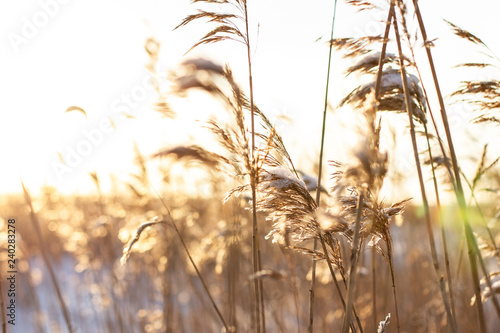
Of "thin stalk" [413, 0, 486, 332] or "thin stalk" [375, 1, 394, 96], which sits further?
"thin stalk" [413, 0, 486, 332]

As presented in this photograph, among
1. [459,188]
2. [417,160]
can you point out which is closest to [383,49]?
[417,160]

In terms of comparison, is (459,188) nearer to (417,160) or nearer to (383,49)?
(417,160)

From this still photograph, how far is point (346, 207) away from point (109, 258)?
2825mm

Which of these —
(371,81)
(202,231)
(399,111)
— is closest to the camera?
(371,81)

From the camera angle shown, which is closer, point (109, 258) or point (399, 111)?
point (399, 111)

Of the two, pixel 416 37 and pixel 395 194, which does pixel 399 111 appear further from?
pixel 395 194

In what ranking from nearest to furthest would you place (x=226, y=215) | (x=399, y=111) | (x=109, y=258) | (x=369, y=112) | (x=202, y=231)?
(x=369, y=112)
(x=399, y=111)
(x=226, y=215)
(x=109, y=258)
(x=202, y=231)

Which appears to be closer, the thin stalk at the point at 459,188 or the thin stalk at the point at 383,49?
the thin stalk at the point at 383,49

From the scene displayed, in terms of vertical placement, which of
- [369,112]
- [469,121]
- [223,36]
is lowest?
[369,112]

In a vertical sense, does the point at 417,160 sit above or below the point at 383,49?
below

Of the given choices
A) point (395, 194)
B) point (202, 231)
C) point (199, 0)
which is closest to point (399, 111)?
point (199, 0)

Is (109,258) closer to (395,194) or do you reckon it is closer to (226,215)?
(226,215)

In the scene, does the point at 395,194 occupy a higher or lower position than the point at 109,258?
higher

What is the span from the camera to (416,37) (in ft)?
4.60
